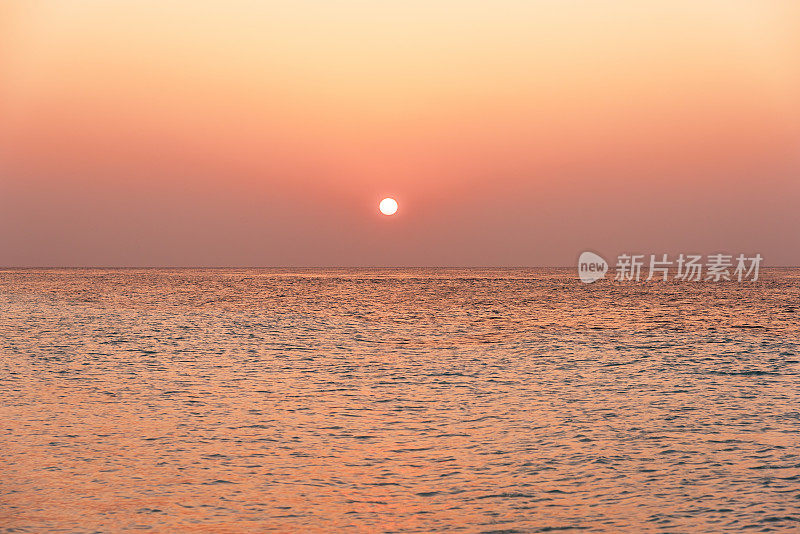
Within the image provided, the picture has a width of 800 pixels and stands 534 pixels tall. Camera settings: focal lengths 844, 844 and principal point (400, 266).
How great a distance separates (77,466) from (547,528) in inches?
341

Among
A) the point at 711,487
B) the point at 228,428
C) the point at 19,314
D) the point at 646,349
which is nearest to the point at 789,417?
the point at 711,487

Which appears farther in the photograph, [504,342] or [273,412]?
[504,342]

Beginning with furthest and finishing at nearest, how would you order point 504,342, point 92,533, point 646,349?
1. point 504,342
2. point 646,349
3. point 92,533

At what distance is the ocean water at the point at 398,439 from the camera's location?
12.7 meters

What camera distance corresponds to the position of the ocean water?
1266cm

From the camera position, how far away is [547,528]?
1192 cm

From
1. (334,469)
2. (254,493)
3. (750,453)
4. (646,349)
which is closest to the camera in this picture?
(254,493)

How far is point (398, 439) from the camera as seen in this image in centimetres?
1794

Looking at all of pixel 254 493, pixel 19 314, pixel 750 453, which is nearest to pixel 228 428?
pixel 254 493

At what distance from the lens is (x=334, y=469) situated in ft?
50.2

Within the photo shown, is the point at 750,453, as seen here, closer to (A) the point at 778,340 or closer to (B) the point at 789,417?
(B) the point at 789,417

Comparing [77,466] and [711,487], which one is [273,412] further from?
[711,487]

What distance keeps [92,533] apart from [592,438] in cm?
1066

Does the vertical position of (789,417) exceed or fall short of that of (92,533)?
it exceeds it
